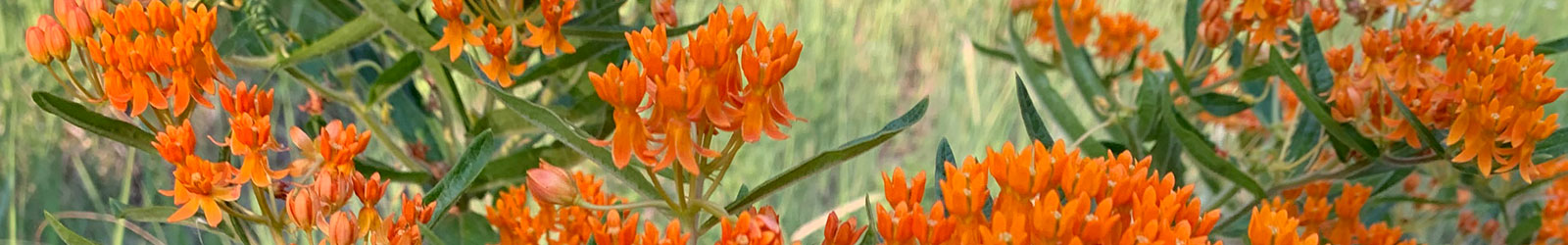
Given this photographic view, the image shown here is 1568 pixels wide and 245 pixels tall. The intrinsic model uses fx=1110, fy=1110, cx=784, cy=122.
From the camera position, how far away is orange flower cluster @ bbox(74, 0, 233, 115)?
0.59 m

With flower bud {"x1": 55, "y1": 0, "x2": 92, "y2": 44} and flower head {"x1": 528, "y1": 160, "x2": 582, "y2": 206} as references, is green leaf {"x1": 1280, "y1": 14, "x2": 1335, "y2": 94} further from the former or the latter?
flower bud {"x1": 55, "y1": 0, "x2": 92, "y2": 44}

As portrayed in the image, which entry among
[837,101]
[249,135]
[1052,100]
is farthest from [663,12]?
[837,101]

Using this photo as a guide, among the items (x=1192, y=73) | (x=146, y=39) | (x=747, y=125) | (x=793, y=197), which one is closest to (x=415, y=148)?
(x=146, y=39)

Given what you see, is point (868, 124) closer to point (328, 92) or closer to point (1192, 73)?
point (1192, 73)

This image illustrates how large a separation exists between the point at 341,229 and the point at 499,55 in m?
0.24

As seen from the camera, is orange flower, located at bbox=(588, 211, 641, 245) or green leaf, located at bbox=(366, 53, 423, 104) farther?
green leaf, located at bbox=(366, 53, 423, 104)

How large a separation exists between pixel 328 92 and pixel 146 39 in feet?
0.97

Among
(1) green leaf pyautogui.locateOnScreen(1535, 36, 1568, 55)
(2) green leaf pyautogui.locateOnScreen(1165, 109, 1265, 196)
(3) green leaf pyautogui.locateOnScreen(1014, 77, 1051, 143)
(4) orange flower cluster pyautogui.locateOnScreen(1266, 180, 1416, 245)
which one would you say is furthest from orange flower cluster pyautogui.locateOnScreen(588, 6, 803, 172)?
(1) green leaf pyautogui.locateOnScreen(1535, 36, 1568, 55)

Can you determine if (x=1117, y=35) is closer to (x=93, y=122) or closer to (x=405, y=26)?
(x=405, y=26)

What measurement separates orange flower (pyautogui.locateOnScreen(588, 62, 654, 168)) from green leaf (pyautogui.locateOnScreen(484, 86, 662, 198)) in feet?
0.09

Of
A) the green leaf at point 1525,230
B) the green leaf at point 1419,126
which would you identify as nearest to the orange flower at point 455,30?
the green leaf at point 1419,126

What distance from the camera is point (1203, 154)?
2.79 ft

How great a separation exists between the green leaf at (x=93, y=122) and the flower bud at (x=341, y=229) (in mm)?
196

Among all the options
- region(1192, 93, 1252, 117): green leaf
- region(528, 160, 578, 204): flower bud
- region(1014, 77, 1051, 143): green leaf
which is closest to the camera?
region(528, 160, 578, 204): flower bud
